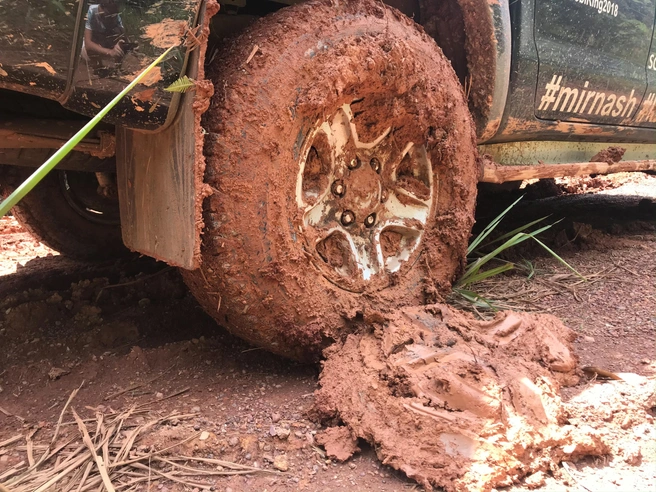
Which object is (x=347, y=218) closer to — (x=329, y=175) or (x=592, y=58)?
(x=329, y=175)

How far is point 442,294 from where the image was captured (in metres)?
2.00

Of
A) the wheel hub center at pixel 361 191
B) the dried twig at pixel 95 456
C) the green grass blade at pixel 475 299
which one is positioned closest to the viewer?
the dried twig at pixel 95 456

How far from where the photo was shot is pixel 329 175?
5.81ft

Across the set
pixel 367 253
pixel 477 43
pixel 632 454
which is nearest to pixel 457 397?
pixel 632 454

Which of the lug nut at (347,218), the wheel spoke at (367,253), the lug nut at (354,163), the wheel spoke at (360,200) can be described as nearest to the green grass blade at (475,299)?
the wheel spoke at (360,200)

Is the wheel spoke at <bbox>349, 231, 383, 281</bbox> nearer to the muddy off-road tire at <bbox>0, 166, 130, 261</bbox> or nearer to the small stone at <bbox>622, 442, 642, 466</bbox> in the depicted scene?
the small stone at <bbox>622, 442, 642, 466</bbox>

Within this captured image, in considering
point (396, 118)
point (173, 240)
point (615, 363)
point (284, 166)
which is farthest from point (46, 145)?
point (615, 363)

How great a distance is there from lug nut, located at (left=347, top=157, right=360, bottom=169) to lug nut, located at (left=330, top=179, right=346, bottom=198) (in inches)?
2.9

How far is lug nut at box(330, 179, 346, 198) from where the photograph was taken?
1.80 metres

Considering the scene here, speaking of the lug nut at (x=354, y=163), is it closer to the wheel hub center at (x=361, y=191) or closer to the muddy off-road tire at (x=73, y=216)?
the wheel hub center at (x=361, y=191)

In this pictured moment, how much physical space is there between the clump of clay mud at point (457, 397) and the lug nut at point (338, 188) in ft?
1.56

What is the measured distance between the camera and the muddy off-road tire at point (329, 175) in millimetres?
1425

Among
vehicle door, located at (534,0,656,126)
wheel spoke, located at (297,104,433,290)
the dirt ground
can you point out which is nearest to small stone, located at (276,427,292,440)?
the dirt ground

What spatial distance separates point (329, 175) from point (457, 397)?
2.80 ft
